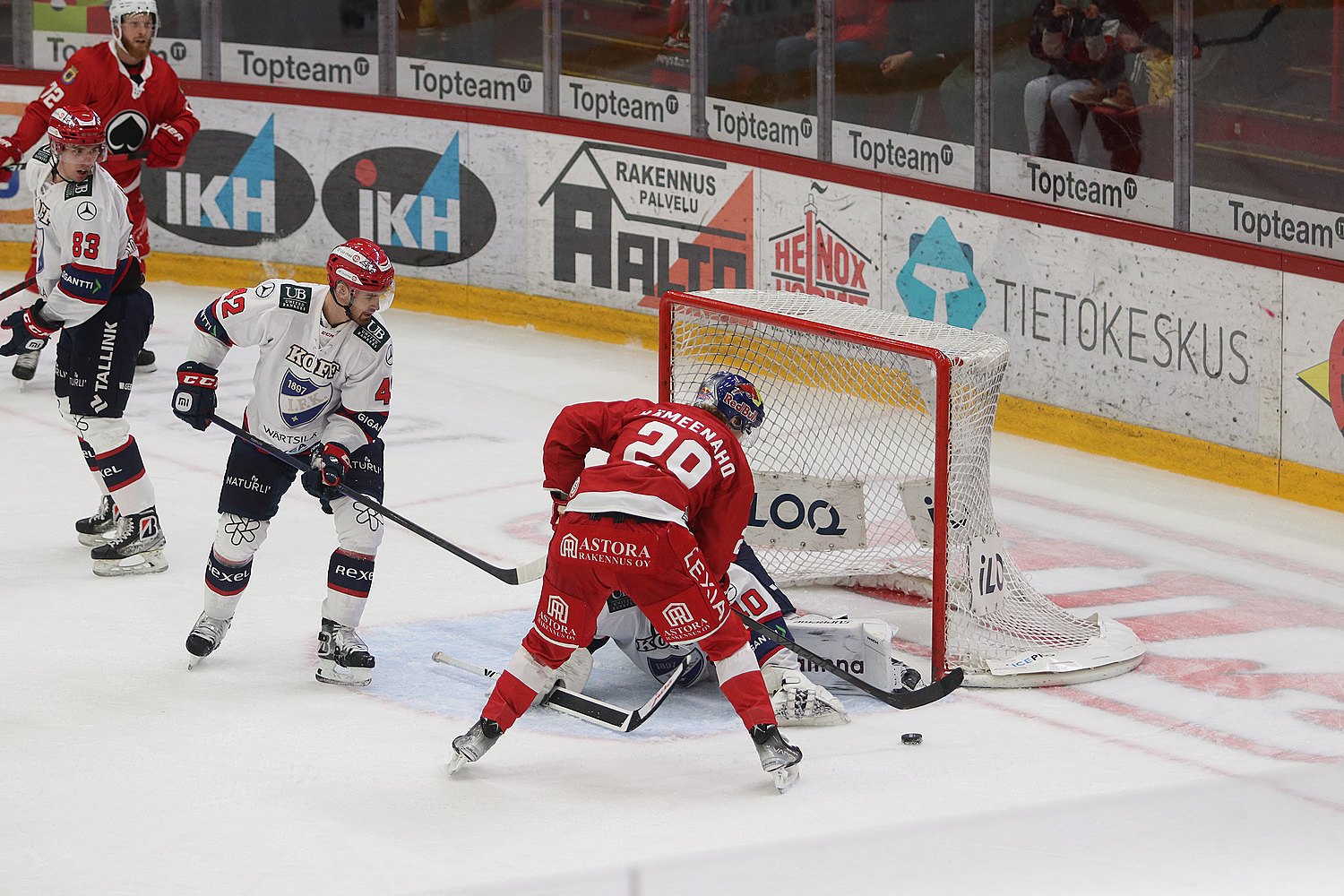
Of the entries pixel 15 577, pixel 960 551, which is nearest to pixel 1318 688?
pixel 960 551

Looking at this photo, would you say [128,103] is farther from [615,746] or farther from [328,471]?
[615,746]

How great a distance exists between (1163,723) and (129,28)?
5633 millimetres

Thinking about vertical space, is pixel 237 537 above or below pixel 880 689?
above

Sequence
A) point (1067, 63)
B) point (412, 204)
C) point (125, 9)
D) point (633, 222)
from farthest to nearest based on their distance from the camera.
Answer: point (412, 204), point (633, 222), point (125, 9), point (1067, 63)

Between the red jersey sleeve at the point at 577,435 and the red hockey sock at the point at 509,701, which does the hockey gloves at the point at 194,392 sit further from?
the red hockey sock at the point at 509,701

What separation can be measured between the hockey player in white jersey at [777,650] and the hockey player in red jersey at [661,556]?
1.61 ft

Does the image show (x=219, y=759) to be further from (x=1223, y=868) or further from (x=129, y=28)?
(x=129, y=28)

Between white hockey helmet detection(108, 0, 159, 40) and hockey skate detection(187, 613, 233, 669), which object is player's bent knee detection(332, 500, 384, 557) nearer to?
hockey skate detection(187, 613, 233, 669)

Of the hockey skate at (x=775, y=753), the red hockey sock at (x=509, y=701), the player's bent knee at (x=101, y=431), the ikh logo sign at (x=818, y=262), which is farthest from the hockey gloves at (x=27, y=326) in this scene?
the ikh logo sign at (x=818, y=262)

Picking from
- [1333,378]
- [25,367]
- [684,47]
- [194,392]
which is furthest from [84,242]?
[1333,378]

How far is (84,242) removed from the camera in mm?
6762

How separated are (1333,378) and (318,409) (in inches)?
154

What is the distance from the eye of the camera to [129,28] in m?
9.07

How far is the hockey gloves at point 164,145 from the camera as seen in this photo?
916 cm
